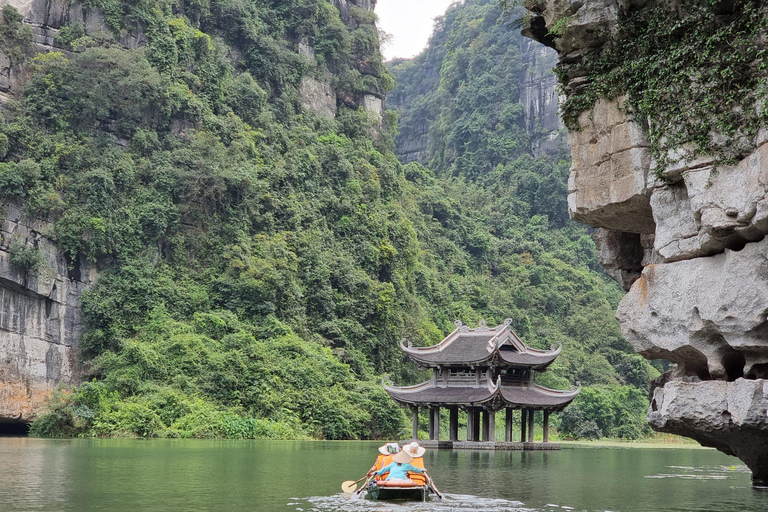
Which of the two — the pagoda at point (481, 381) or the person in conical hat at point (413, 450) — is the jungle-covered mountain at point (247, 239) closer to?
the pagoda at point (481, 381)

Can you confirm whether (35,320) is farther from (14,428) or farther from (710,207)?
(710,207)

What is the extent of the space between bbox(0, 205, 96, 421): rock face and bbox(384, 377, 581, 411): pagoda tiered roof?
14739mm

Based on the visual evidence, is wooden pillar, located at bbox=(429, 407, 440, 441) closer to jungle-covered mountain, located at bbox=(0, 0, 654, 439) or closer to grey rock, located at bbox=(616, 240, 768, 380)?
jungle-covered mountain, located at bbox=(0, 0, 654, 439)

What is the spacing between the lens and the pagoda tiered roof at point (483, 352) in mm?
30078

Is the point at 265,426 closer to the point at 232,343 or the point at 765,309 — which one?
the point at 232,343

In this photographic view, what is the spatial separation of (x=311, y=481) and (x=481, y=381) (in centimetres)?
1537

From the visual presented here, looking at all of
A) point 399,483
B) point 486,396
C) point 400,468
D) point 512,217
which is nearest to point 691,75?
point 400,468

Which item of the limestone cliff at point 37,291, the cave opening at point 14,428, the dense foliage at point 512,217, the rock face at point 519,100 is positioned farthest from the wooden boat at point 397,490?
the rock face at point 519,100

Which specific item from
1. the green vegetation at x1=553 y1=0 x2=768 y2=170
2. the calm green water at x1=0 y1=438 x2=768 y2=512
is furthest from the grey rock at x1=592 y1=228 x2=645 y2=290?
the calm green water at x1=0 y1=438 x2=768 y2=512

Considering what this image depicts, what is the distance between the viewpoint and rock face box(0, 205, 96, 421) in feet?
114

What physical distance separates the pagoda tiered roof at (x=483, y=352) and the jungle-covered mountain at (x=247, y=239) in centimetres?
791

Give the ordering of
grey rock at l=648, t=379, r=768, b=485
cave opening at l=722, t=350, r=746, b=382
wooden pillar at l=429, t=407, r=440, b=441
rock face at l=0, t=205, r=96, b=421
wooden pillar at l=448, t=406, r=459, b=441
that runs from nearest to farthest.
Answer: grey rock at l=648, t=379, r=768, b=485 → cave opening at l=722, t=350, r=746, b=382 → wooden pillar at l=429, t=407, r=440, b=441 → wooden pillar at l=448, t=406, r=459, b=441 → rock face at l=0, t=205, r=96, b=421

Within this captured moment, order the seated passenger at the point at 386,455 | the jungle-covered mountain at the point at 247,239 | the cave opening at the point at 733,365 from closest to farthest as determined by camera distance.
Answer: the cave opening at the point at 733,365 → the seated passenger at the point at 386,455 → the jungle-covered mountain at the point at 247,239

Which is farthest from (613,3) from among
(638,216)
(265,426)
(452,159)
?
(452,159)
